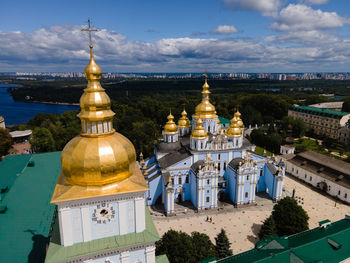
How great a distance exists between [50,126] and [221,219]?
33.7 m

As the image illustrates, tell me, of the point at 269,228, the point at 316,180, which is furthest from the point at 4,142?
the point at 316,180

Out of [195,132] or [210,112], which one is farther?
[210,112]

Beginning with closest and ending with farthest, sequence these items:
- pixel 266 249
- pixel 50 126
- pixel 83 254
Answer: pixel 83 254 < pixel 266 249 < pixel 50 126

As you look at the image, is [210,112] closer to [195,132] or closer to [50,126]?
[195,132]

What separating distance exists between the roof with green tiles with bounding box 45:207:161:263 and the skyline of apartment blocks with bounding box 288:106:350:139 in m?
49.1

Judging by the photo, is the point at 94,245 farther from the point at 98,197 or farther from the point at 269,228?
the point at 269,228

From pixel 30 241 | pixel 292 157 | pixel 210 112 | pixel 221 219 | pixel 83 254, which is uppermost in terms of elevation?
pixel 210 112

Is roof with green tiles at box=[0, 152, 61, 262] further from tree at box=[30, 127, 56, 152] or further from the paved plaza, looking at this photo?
tree at box=[30, 127, 56, 152]

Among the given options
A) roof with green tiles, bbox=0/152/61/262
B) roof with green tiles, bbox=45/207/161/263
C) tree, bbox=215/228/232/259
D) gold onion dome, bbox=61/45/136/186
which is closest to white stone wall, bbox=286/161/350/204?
tree, bbox=215/228/232/259

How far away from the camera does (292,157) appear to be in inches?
1270

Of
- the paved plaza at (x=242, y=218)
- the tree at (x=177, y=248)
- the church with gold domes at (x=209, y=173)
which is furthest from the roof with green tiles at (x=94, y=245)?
the church with gold domes at (x=209, y=173)

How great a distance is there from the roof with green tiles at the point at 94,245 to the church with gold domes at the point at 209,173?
14.0m

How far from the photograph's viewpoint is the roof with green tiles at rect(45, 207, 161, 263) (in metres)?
6.86

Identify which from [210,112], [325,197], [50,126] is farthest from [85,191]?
[50,126]
